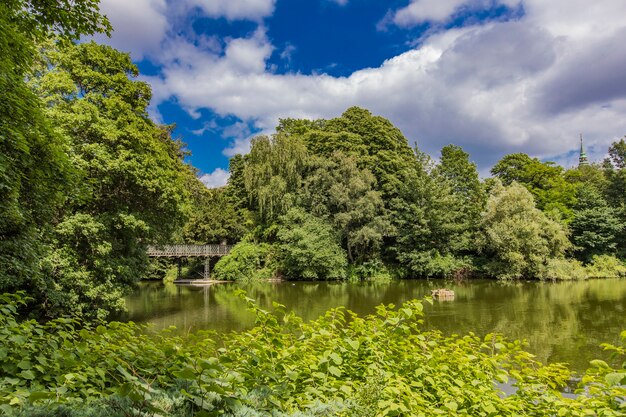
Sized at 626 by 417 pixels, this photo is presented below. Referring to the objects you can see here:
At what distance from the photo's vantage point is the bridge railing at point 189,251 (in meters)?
29.3

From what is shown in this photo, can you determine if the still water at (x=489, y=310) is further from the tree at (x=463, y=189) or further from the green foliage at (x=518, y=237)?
the tree at (x=463, y=189)

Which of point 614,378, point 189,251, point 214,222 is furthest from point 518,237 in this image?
point 614,378

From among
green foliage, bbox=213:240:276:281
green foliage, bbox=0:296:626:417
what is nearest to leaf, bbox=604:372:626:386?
green foliage, bbox=0:296:626:417

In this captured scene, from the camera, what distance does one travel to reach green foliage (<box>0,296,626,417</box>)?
1.77 metres

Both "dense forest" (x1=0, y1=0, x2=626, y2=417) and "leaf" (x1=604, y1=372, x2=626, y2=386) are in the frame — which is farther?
"dense forest" (x1=0, y1=0, x2=626, y2=417)

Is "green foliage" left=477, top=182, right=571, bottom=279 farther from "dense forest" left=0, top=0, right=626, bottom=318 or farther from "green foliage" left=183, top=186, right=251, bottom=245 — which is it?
"green foliage" left=183, top=186, right=251, bottom=245

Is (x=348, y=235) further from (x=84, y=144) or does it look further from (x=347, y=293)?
(x=84, y=144)

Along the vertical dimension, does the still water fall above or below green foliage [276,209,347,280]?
below

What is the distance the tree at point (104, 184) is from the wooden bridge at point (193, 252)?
14.1 m

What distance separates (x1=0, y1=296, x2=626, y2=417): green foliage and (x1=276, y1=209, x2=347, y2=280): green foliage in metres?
26.6

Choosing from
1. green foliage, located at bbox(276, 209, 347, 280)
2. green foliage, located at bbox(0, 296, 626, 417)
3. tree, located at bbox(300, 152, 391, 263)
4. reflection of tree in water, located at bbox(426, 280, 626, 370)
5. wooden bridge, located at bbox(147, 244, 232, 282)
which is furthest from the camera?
green foliage, located at bbox(276, 209, 347, 280)

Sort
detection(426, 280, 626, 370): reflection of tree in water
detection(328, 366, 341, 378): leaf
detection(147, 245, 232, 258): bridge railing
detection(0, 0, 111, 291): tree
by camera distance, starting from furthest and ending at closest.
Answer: detection(147, 245, 232, 258): bridge railing < detection(426, 280, 626, 370): reflection of tree in water < detection(0, 0, 111, 291): tree < detection(328, 366, 341, 378): leaf

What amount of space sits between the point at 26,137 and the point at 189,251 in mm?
25449

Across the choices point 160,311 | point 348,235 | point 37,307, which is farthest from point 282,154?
point 37,307
